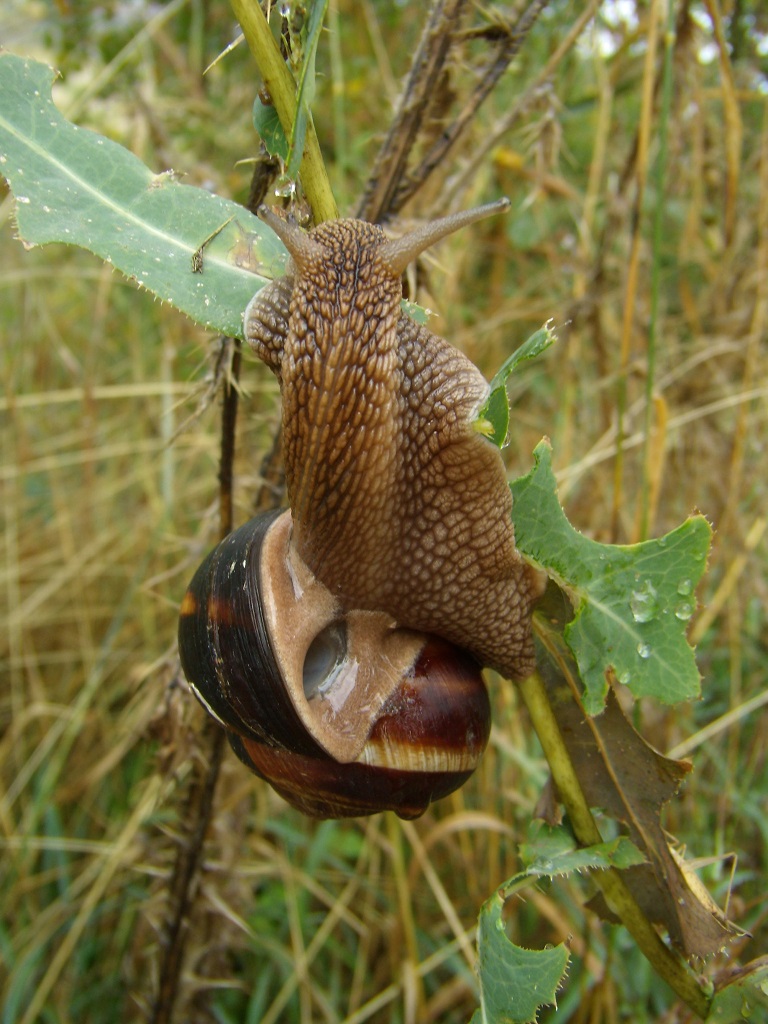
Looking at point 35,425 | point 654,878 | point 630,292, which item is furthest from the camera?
point 35,425

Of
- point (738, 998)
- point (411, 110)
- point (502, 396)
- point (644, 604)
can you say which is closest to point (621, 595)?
point (644, 604)

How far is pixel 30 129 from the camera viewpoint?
1.28 metres

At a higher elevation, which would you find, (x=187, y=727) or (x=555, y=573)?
(x=555, y=573)

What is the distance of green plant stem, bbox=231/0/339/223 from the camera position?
1.14m

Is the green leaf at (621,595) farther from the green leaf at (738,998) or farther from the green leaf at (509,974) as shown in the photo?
the green leaf at (738,998)

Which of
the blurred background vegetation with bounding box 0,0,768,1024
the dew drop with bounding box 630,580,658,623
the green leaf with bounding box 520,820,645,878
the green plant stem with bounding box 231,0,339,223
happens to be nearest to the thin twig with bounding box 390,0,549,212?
the blurred background vegetation with bounding box 0,0,768,1024

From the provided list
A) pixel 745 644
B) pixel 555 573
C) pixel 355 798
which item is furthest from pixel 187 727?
pixel 745 644

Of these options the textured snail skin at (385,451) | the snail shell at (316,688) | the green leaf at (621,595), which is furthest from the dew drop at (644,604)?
the snail shell at (316,688)

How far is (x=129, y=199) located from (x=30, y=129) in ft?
0.62

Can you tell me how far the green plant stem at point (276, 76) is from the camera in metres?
1.14

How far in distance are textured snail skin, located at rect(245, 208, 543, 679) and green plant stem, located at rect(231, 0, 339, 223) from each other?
10 cm

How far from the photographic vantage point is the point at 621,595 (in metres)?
1.28

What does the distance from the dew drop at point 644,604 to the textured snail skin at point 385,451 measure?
0.52ft

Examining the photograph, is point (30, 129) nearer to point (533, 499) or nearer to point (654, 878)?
point (533, 499)
